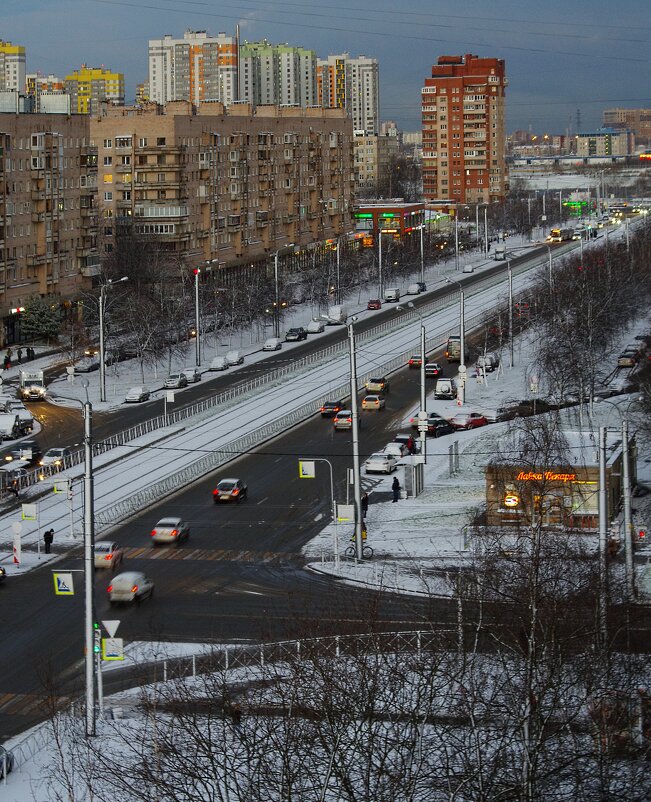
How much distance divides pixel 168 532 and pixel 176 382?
27.1 meters

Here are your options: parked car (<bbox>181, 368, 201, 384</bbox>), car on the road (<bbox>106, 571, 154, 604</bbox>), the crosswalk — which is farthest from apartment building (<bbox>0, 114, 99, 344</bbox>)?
car on the road (<bbox>106, 571, 154, 604</bbox>)

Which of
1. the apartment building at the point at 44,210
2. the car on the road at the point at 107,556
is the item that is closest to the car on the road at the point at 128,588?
the car on the road at the point at 107,556

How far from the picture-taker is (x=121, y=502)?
42156mm

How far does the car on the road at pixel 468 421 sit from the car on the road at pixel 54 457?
531 inches

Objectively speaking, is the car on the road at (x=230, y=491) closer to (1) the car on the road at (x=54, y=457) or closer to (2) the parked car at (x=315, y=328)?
(1) the car on the road at (x=54, y=457)

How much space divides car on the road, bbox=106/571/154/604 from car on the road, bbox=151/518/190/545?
5103 millimetres

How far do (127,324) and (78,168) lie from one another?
49.5 ft

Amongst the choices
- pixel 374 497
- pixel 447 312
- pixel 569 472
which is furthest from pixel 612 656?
pixel 447 312

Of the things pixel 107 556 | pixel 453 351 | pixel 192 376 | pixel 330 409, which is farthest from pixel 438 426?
pixel 107 556

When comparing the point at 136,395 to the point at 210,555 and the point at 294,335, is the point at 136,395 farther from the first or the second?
the point at 210,555

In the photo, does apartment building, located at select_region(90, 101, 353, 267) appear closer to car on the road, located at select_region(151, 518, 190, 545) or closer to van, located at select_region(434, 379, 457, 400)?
van, located at select_region(434, 379, 457, 400)

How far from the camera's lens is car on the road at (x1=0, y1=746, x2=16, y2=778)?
22.4 metres

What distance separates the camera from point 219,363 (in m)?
69.4

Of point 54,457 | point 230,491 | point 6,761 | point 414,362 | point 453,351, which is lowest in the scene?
point 6,761
